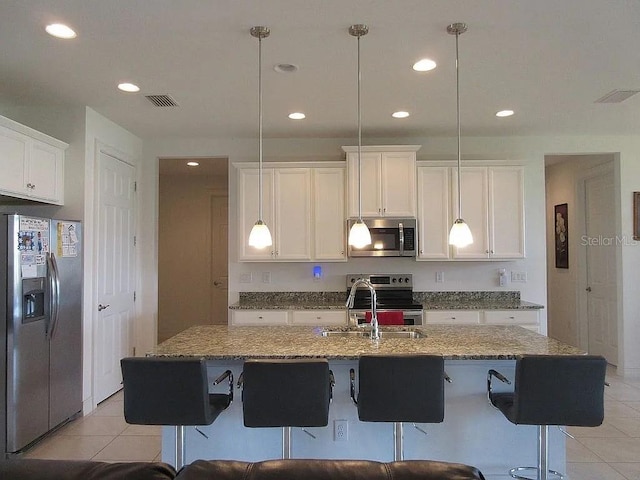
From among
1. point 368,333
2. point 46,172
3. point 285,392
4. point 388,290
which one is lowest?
point 285,392

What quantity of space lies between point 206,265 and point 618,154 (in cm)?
557

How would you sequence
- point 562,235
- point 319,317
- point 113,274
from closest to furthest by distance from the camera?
point 113,274
point 319,317
point 562,235

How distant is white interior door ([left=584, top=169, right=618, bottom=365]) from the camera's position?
5.14 m

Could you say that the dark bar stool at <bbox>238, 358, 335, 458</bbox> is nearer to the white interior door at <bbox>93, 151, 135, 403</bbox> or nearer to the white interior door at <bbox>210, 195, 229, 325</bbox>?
the white interior door at <bbox>93, 151, 135, 403</bbox>

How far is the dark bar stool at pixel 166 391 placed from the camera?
83.4 inches

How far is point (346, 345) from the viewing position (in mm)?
2527

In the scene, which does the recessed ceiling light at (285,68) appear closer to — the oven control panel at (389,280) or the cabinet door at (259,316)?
the cabinet door at (259,316)

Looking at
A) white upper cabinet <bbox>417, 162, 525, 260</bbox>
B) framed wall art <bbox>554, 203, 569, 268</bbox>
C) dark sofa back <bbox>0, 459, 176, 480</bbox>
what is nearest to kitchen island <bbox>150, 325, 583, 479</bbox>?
dark sofa back <bbox>0, 459, 176, 480</bbox>

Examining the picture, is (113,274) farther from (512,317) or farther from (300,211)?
(512,317)

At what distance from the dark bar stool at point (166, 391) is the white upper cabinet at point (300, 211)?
8.36 ft

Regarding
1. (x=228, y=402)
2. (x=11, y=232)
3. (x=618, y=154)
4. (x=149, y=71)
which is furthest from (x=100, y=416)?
(x=618, y=154)

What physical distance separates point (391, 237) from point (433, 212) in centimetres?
51

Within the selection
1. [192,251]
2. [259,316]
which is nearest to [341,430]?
Answer: [259,316]

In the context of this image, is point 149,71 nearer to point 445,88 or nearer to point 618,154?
point 445,88
